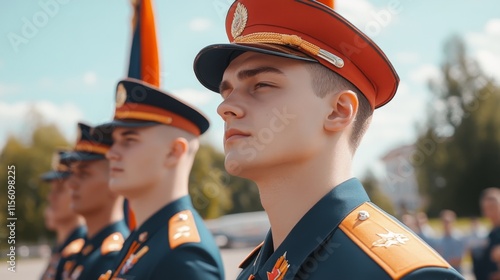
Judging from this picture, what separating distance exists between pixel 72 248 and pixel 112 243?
4.75 feet

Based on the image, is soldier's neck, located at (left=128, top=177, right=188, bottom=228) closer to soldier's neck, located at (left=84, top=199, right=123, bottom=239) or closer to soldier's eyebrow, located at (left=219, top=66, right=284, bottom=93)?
soldier's neck, located at (left=84, top=199, right=123, bottom=239)

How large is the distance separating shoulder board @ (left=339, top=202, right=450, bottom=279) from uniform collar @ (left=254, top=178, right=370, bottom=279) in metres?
0.03

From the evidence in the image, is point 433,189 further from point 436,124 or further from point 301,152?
point 301,152

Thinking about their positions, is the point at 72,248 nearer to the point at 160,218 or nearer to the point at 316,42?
the point at 160,218

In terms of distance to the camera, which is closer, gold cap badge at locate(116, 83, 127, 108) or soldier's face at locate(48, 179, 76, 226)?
gold cap badge at locate(116, 83, 127, 108)

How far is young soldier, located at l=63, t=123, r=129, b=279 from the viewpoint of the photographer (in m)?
5.23

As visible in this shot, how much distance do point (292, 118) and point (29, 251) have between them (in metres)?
25.4

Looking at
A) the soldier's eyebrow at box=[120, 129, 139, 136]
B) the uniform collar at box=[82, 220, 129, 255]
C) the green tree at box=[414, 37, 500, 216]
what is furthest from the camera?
the green tree at box=[414, 37, 500, 216]

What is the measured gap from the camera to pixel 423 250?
1.83 m

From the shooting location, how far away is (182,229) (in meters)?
3.62

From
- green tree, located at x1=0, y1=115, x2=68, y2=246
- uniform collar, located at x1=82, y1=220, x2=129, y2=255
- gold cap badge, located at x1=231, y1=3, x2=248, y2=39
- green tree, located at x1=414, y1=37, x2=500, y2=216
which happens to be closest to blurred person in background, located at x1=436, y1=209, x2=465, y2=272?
uniform collar, located at x1=82, y1=220, x2=129, y2=255

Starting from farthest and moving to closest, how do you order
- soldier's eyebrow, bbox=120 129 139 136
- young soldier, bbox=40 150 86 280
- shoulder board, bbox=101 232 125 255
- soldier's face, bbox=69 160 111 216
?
young soldier, bbox=40 150 86 280 → soldier's face, bbox=69 160 111 216 → shoulder board, bbox=101 232 125 255 → soldier's eyebrow, bbox=120 129 139 136

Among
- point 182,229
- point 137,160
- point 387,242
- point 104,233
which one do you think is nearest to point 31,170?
point 104,233

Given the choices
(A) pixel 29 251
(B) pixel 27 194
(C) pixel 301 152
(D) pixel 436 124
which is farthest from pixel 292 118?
(D) pixel 436 124
